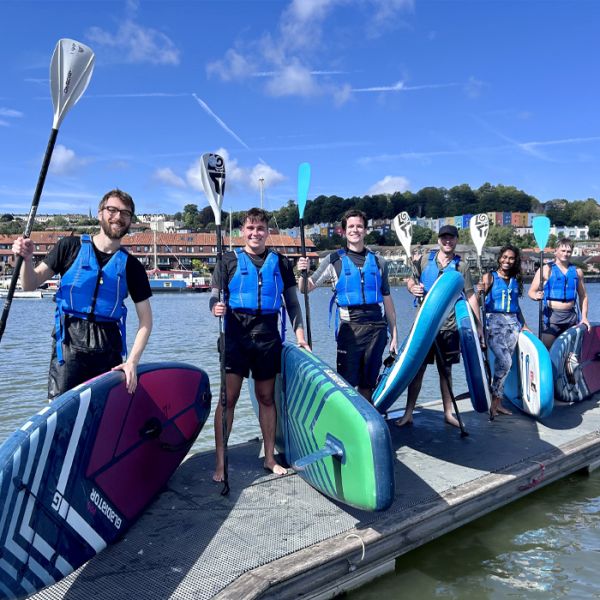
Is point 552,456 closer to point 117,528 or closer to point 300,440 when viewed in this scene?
point 300,440

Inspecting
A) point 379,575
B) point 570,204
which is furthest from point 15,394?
point 570,204

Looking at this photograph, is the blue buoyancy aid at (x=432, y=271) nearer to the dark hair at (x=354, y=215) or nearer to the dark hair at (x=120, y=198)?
the dark hair at (x=354, y=215)

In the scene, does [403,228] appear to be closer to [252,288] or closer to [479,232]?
[479,232]

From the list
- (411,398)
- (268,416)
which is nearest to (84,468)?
(268,416)

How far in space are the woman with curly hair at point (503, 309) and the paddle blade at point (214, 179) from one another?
9.22 ft

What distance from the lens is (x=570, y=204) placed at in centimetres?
16738

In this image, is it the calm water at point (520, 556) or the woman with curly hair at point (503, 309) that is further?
the woman with curly hair at point (503, 309)

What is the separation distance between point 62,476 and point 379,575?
1.90 m

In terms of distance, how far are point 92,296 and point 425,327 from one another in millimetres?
2318

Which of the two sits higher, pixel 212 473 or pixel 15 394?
pixel 212 473

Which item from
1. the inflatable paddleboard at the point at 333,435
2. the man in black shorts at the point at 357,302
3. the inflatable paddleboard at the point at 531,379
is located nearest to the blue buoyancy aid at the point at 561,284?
the inflatable paddleboard at the point at 531,379

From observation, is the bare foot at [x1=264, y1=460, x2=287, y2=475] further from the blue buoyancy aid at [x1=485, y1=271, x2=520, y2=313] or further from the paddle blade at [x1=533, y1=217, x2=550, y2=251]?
the paddle blade at [x1=533, y1=217, x2=550, y2=251]

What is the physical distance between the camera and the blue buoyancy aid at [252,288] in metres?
3.80

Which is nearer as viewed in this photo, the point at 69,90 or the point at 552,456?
the point at 69,90
